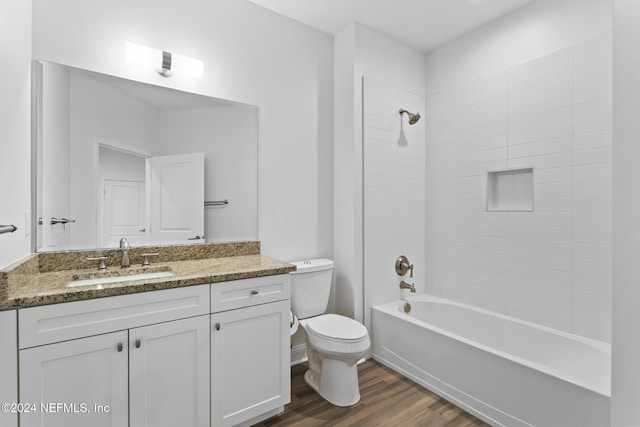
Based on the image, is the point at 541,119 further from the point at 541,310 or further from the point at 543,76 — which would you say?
the point at 541,310

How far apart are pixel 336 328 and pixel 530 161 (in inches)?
72.4

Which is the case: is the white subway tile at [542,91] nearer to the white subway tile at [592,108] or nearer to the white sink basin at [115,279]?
the white subway tile at [592,108]

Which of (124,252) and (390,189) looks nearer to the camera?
(124,252)

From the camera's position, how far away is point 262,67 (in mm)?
2312

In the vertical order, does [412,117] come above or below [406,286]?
above

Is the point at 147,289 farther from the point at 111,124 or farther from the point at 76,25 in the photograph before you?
the point at 76,25

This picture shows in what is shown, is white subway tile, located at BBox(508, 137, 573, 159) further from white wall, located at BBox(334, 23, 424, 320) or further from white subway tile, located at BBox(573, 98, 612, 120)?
white wall, located at BBox(334, 23, 424, 320)

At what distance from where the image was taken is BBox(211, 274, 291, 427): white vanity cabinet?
1.57 meters

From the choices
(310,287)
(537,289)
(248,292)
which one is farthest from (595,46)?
(248,292)

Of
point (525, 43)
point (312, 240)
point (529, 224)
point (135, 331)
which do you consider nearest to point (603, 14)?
point (525, 43)

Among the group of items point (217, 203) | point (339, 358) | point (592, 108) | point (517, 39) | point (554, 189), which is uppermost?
point (517, 39)

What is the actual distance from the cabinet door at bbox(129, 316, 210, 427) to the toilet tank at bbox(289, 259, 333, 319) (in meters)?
0.80

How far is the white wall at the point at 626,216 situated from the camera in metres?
1.16

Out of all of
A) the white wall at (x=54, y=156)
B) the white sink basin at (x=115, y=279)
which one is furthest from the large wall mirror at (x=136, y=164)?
the white sink basin at (x=115, y=279)
